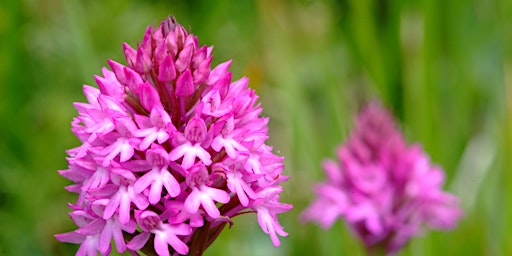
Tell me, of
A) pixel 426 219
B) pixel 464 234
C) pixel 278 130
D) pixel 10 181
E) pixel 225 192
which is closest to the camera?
pixel 225 192

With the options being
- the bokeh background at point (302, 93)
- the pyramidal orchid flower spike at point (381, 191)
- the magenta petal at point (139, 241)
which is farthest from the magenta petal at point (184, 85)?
the bokeh background at point (302, 93)

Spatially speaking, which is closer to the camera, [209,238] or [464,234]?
[209,238]

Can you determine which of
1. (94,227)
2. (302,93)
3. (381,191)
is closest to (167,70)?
(94,227)

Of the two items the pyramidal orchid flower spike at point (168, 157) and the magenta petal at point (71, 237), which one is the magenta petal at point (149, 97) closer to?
the pyramidal orchid flower spike at point (168, 157)

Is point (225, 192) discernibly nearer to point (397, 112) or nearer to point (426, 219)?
point (426, 219)

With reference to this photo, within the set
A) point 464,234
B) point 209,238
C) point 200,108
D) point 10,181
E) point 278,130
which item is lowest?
point 209,238

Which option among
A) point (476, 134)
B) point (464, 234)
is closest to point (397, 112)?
point (476, 134)
